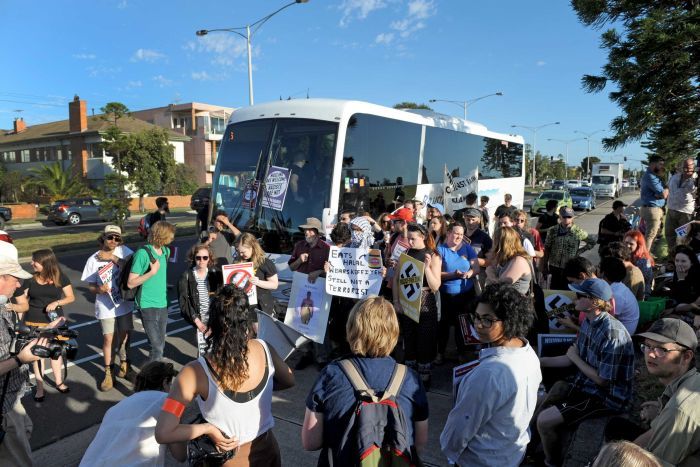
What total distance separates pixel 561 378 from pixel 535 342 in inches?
18.1

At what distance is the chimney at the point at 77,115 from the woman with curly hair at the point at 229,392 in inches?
2235

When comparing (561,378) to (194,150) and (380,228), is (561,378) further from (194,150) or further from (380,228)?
(194,150)

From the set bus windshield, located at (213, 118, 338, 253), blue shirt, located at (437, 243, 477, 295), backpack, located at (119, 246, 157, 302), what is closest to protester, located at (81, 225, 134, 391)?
backpack, located at (119, 246, 157, 302)

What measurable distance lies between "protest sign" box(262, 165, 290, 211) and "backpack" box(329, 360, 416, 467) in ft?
18.8

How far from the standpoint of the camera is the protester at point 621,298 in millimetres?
4438

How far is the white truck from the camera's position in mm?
47219

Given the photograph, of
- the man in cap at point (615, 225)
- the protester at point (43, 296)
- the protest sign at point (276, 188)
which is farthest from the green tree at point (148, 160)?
the man in cap at point (615, 225)

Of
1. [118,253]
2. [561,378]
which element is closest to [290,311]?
[118,253]

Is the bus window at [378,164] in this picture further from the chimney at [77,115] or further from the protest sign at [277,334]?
the chimney at [77,115]

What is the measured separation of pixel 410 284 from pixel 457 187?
8620 millimetres

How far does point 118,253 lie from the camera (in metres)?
5.97

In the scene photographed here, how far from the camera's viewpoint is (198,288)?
17.6 feet

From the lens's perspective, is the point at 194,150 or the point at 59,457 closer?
the point at 59,457

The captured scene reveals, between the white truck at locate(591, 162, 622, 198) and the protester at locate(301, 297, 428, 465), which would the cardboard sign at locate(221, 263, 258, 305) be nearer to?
the protester at locate(301, 297, 428, 465)
